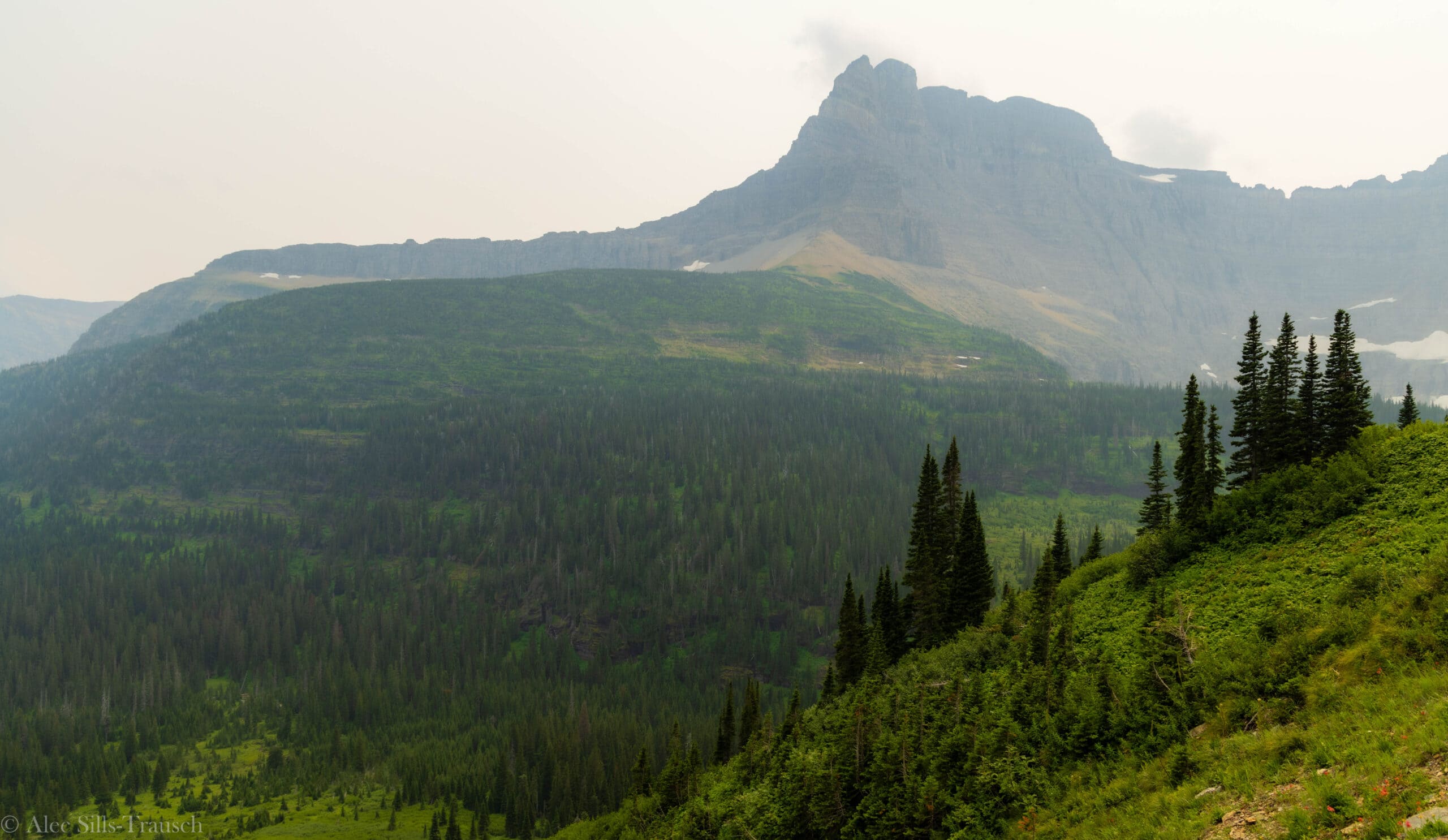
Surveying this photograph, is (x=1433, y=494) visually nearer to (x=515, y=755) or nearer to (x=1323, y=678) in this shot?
(x=1323, y=678)

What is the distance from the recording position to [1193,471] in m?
60.7

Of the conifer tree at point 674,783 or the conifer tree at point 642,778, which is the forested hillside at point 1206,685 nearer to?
the conifer tree at point 674,783

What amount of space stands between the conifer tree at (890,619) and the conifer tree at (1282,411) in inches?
1443

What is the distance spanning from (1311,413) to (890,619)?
138ft

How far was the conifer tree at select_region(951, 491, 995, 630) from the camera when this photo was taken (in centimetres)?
7819

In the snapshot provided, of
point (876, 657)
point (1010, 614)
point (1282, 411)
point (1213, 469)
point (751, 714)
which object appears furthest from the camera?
point (751, 714)

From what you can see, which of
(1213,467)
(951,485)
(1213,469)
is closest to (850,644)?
(951,485)

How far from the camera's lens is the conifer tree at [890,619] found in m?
83.6

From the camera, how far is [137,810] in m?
160

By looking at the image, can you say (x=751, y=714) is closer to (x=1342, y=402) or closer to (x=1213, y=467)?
(x=1213, y=467)

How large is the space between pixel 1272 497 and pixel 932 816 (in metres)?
31.3

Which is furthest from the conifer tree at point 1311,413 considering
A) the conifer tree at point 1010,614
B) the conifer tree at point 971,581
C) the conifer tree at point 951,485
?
the conifer tree at point 951,485

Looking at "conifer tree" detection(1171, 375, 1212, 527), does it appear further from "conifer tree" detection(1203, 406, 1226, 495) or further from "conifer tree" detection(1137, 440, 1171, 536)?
"conifer tree" detection(1137, 440, 1171, 536)

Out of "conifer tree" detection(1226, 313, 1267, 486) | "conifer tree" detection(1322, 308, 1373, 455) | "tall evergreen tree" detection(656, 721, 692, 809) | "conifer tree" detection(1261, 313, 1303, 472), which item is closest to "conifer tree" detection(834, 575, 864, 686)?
"tall evergreen tree" detection(656, 721, 692, 809)
